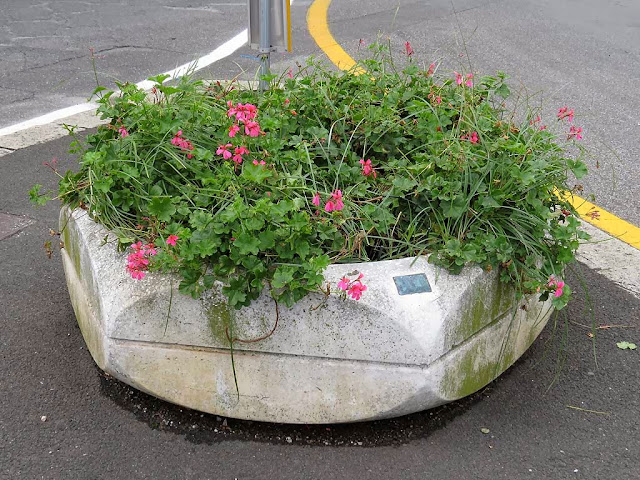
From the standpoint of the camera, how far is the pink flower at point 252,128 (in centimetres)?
285

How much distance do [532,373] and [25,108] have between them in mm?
4474

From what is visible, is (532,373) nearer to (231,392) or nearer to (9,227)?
(231,392)

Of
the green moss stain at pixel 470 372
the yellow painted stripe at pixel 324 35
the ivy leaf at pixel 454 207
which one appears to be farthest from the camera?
the yellow painted stripe at pixel 324 35

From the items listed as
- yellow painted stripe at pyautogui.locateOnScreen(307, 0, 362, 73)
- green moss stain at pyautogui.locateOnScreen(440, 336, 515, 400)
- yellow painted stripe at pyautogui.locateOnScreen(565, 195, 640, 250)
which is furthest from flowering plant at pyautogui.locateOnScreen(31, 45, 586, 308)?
yellow painted stripe at pyautogui.locateOnScreen(307, 0, 362, 73)

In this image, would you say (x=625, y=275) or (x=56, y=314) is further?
(x=625, y=275)

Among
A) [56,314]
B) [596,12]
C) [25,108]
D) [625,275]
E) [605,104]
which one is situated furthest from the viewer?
[596,12]

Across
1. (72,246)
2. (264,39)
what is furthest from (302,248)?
(264,39)

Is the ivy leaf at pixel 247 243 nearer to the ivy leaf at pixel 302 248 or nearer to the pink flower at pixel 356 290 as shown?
the ivy leaf at pixel 302 248

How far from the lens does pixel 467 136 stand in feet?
10.1

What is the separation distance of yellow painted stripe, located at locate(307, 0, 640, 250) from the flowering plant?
0.37 m

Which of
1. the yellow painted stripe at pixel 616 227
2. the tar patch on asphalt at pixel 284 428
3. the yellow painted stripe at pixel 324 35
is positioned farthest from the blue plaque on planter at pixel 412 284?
the yellow painted stripe at pixel 324 35

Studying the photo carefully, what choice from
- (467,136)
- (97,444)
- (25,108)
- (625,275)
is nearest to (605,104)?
(625,275)

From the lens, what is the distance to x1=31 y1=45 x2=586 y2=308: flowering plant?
2.46 m

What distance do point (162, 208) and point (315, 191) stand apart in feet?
1.79
